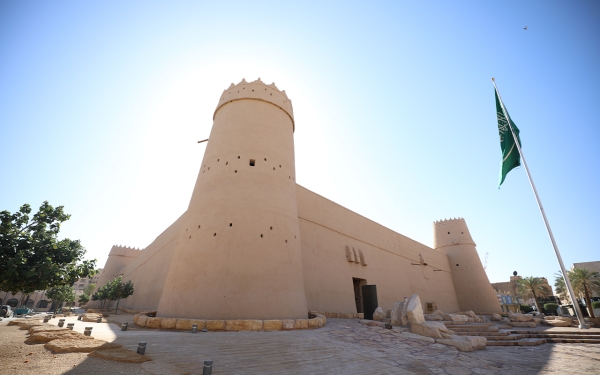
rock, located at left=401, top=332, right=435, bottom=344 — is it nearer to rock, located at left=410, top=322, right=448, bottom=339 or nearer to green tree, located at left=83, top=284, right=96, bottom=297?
rock, located at left=410, top=322, right=448, bottom=339

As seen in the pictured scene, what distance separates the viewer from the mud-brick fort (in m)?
8.90

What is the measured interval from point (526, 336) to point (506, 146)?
27.7ft

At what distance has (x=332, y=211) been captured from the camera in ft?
59.9

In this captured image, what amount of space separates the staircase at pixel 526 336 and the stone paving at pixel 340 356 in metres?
1.54

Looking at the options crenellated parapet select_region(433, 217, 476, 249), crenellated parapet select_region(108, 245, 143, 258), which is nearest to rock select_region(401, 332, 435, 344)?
crenellated parapet select_region(433, 217, 476, 249)

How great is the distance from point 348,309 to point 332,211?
612 centimetres

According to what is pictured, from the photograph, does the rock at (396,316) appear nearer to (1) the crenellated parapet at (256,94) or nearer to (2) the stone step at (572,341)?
(2) the stone step at (572,341)

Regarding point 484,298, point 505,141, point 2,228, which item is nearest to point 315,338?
point 2,228

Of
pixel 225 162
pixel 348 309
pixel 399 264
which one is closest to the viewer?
pixel 225 162

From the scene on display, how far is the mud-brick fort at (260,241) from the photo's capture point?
29.2 feet

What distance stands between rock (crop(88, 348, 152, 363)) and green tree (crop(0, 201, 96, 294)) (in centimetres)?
839

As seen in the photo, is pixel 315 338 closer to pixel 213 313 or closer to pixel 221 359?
pixel 221 359

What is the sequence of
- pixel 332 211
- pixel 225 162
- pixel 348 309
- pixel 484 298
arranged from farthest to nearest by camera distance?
pixel 484 298 → pixel 332 211 → pixel 348 309 → pixel 225 162

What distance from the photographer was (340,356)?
16.2ft
